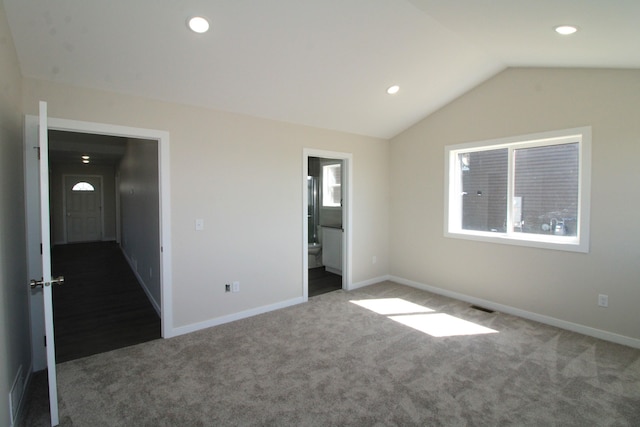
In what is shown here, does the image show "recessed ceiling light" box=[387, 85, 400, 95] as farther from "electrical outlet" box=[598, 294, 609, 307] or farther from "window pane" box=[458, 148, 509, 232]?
"electrical outlet" box=[598, 294, 609, 307]

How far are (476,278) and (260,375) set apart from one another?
10.1 feet

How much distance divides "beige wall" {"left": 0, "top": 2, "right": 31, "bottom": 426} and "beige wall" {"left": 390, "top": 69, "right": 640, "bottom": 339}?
447 cm

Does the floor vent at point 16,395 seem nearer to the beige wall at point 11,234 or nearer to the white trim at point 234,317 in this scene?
the beige wall at point 11,234

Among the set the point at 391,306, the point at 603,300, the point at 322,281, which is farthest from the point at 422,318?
the point at 322,281

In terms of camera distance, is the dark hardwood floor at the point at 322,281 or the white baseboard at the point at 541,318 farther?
the dark hardwood floor at the point at 322,281

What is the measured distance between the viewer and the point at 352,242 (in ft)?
16.2

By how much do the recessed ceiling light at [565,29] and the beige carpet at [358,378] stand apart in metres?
2.67

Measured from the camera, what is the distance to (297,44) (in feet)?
9.11

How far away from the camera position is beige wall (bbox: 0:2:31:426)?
188cm

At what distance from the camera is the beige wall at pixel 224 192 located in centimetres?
300

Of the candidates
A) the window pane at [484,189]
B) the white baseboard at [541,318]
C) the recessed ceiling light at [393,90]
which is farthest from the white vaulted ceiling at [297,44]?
the white baseboard at [541,318]

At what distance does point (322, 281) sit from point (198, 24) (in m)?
4.03

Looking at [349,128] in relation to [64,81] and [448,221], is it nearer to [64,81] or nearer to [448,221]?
[448,221]

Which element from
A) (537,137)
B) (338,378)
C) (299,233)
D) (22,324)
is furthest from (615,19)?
(22,324)
